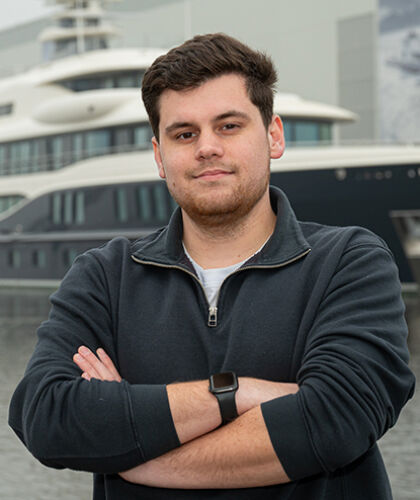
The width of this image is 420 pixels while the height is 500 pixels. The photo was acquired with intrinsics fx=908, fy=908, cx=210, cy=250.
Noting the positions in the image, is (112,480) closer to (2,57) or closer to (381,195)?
(381,195)

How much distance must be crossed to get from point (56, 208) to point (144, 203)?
2.64 m

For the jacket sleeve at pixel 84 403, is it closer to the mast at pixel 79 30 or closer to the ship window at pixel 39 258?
the ship window at pixel 39 258

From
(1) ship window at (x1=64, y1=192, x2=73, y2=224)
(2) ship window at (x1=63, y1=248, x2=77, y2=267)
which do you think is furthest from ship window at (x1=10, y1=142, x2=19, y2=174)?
(2) ship window at (x1=63, y1=248, x2=77, y2=267)

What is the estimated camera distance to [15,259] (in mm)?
22484

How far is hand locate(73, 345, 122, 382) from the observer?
6.90ft


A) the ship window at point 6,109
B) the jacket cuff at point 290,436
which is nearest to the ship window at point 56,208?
the ship window at point 6,109

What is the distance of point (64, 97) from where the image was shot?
22344mm

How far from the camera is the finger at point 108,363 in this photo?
2.12 m

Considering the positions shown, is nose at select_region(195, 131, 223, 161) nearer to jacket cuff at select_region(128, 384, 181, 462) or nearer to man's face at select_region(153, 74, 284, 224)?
man's face at select_region(153, 74, 284, 224)

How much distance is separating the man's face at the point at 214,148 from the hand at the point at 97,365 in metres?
0.40

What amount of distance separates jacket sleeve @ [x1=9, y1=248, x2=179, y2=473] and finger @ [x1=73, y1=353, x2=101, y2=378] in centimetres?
2

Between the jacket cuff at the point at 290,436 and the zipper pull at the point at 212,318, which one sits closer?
the jacket cuff at the point at 290,436

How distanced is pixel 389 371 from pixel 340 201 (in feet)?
50.6

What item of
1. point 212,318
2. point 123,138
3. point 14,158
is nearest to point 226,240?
point 212,318
